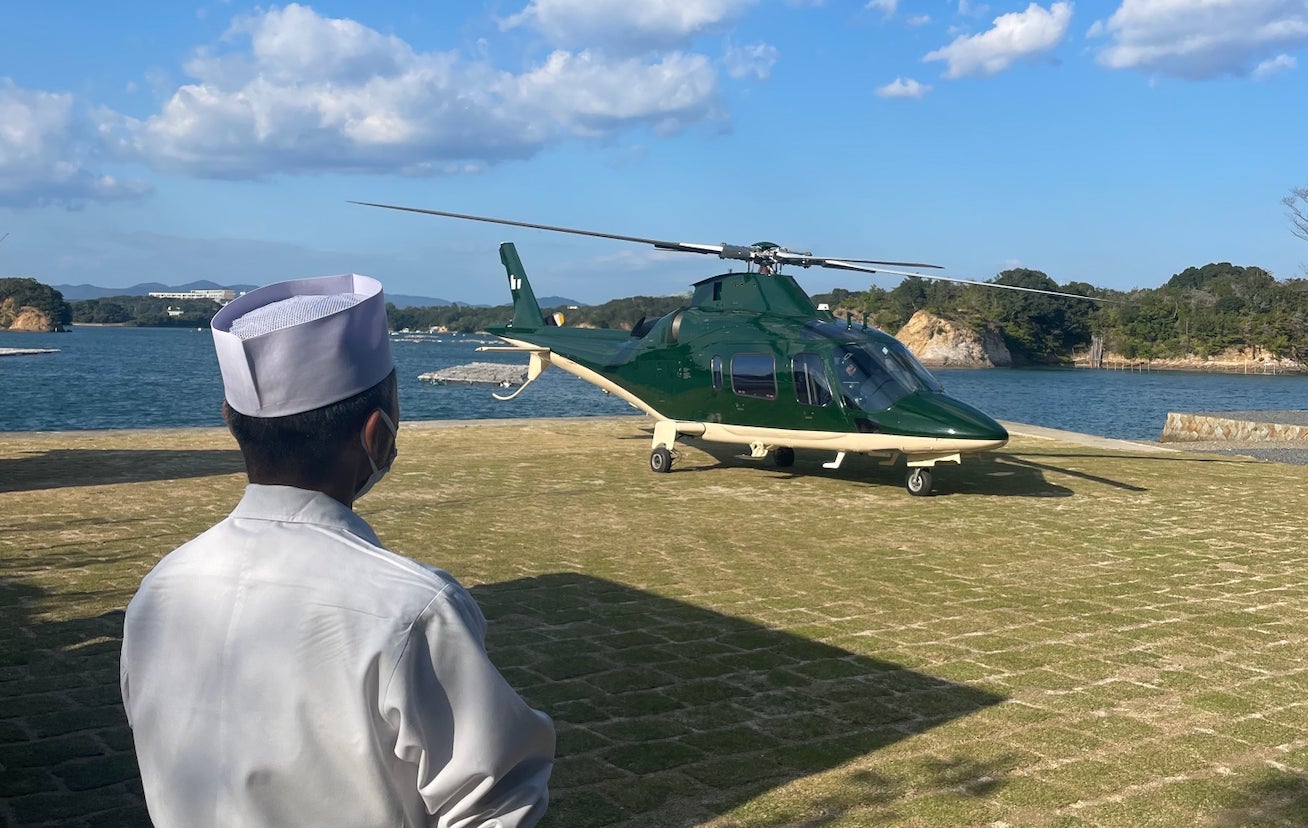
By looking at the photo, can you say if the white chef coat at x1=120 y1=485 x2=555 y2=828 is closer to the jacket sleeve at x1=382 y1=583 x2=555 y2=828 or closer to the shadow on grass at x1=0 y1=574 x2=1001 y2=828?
the jacket sleeve at x1=382 y1=583 x2=555 y2=828

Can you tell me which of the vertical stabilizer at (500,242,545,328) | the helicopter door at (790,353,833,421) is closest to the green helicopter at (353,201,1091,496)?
the helicopter door at (790,353,833,421)

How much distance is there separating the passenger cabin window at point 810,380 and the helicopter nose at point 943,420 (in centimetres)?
80

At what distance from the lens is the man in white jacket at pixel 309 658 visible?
5.06ft

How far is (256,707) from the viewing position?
5.19 ft

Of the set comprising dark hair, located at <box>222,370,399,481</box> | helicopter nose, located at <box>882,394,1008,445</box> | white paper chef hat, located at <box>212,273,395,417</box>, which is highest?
white paper chef hat, located at <box>212,273,395,417</box>

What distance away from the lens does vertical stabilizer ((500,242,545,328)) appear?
17.7 m

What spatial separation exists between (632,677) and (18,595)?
13.2 feet

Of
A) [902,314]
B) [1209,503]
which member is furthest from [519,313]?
[902,314]

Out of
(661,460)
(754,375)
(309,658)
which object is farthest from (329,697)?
(661,460)

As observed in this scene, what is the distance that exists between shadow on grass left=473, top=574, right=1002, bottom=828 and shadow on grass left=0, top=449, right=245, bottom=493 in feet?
20.5

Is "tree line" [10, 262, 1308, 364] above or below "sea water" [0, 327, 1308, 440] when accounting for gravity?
above

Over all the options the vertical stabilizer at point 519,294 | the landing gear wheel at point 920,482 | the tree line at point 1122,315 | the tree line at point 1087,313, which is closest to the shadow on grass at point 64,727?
the landing gear wheel at point 920,482

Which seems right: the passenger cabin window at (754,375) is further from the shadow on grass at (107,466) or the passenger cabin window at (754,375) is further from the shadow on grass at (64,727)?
the shadow on grass at (64,727)

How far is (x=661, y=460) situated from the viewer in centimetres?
1349
